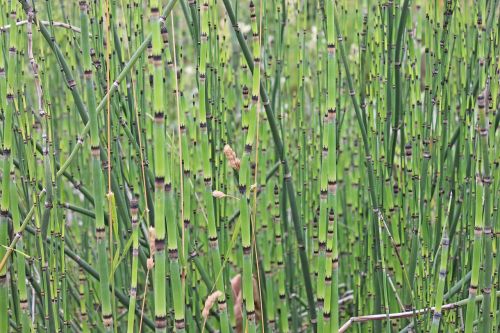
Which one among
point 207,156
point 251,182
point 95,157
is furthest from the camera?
point 251,182

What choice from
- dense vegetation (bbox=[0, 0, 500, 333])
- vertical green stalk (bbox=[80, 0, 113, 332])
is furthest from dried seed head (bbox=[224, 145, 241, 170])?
vertical green stalk (bbox=[80, 0, 113, 332])

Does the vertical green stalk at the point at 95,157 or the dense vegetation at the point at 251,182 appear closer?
the vertical green stalk at the point at 95,157

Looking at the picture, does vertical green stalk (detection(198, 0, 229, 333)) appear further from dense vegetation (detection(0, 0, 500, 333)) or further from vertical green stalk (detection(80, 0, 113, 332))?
vertical green stalk (detection(80, 0, 113, 332))

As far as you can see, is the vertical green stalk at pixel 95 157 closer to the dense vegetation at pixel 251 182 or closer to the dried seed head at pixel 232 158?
the dense vegetation at pixel 251 182

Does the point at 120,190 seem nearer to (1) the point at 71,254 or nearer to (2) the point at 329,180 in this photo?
(1) the point at 71,254

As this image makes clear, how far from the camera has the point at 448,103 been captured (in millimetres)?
1507

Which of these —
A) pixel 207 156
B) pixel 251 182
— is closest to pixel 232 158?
pixel 207 156

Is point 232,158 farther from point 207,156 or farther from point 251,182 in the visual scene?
point 251,182

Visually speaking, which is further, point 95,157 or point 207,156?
point 207,156

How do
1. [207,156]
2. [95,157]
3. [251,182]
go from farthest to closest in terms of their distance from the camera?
[251,182], [207,156], [95,157]

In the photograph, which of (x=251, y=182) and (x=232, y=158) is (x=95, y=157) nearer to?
(x=232, y=158)

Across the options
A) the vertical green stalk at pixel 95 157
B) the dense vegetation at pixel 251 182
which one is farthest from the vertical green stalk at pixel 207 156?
the vertical green stalk at pixel 95 157

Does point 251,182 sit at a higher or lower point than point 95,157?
lower

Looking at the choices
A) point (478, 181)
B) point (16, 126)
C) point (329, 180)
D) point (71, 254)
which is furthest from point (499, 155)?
point (16, 126)
